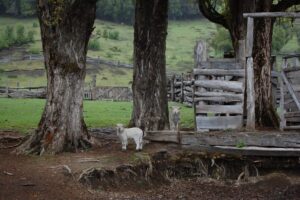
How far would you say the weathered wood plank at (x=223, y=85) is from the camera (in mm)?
13102

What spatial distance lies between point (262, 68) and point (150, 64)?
3405mm

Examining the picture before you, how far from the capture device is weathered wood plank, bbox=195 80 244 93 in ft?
43.0

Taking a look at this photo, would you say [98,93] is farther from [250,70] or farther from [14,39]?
[14,39]

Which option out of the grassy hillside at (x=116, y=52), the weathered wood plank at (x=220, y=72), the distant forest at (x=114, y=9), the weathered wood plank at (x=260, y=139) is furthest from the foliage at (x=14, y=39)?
the weathered wood plank at (x=260, y=139)

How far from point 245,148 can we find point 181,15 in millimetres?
96604

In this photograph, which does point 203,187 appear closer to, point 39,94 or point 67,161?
point 67,161

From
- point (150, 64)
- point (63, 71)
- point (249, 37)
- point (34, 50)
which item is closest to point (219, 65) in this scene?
point (249, 37)

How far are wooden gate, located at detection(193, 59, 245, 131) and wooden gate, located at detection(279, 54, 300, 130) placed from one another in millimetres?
1571

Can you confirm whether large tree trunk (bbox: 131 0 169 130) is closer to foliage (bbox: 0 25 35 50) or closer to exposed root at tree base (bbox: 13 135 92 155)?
exposed root at tree base (bbox: 13 135 92 155)

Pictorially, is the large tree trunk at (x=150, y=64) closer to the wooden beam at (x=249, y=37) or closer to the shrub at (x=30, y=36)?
the wooden beam at (x=249, y=37)

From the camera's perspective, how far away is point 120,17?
101 metres

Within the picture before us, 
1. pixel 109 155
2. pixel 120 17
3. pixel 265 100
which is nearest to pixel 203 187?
pixel 109 155

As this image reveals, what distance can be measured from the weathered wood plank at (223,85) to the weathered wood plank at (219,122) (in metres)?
0.69

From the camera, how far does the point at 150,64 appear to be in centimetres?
1501
